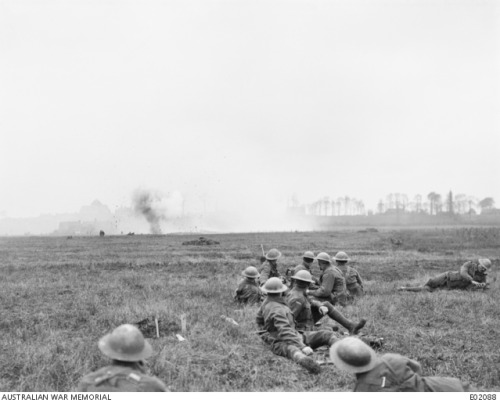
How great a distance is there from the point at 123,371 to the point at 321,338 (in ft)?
13.5

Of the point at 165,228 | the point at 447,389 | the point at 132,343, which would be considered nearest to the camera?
the point at 132,343

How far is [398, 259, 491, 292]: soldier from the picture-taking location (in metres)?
13.0

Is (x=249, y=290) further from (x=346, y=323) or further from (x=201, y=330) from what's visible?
(x=346, y=323)

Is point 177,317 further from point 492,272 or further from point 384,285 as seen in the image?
point 492,272

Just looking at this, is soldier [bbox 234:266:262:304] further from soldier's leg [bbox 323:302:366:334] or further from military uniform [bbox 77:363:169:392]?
military uniform [bbox 77:363:169:392]

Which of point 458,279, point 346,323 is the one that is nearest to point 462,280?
point 458,279

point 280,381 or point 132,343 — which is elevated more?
point 132,343

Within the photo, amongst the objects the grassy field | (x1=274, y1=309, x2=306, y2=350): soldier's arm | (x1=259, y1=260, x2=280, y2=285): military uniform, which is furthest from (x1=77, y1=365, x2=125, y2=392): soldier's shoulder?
(x1=259, y1=260, x2=280, y2=285): military uniform

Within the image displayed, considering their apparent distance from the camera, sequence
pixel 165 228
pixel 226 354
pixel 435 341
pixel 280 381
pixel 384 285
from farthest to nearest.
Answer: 1. pixel 165 228
2. pixel 384 285
3. pixel 435 341
4. pixel 226 354
5. pixel 280 381

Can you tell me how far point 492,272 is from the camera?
16.9 m

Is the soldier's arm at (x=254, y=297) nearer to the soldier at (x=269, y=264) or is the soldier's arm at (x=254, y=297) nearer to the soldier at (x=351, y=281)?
the soldier at (x=269, y=264)

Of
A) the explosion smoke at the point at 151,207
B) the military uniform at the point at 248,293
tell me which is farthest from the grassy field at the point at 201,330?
the explosion smoke at the point at 151,207

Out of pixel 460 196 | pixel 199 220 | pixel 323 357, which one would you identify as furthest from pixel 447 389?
pixel 460 196
